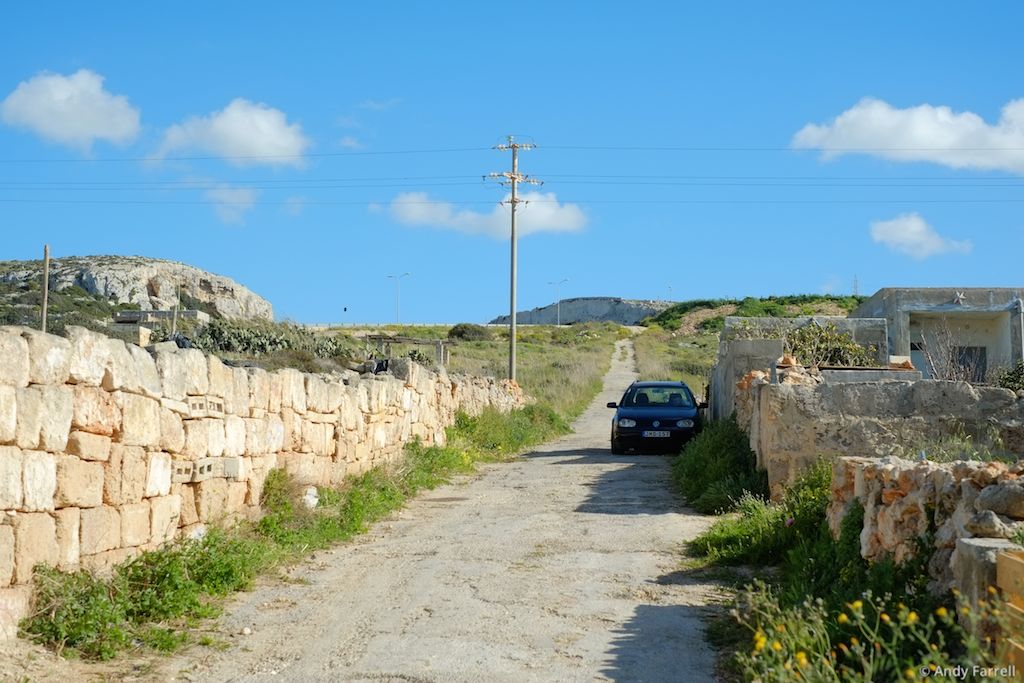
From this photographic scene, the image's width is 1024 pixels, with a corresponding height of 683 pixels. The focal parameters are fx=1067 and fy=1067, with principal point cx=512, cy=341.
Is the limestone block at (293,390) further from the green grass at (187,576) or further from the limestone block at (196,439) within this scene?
the limestone block at (196,439)

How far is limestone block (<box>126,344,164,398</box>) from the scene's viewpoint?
8.06 meters

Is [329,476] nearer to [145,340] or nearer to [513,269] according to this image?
[145,340]

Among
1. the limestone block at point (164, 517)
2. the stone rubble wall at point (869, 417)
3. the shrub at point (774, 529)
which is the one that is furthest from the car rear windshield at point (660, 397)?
the limestone block at point (164, 517)

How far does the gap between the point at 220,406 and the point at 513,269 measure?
2516cm

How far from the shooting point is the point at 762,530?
980 cm

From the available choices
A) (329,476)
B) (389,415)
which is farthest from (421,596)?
(389,415)

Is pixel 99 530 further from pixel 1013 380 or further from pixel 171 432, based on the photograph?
pixel 1013 380

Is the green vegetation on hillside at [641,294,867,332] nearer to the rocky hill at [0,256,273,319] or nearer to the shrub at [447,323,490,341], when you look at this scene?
the shrub at [447,323,490,341]

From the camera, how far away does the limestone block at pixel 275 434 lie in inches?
427

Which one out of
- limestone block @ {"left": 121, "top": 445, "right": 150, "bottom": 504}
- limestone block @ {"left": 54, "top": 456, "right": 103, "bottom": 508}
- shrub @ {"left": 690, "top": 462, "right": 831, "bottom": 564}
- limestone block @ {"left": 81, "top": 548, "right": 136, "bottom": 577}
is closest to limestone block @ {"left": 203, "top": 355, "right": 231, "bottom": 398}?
limestone block @ {"left": 121, "top": 445, "right": 150, "bottom": 504}

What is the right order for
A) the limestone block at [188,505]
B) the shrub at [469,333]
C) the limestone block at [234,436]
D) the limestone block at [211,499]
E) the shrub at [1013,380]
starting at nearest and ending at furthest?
the limestone block at [188,505]
the limestone block at [211,499]
the limestone block at [234,436]
the shrub at [1013,380]
the shrub at [469,333]

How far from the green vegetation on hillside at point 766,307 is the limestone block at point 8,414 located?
223ft

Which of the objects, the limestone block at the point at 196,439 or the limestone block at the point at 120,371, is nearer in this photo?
the limestone block at the point at 120,371

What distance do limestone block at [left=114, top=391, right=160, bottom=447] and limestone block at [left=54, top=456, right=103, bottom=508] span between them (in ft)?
1.47
